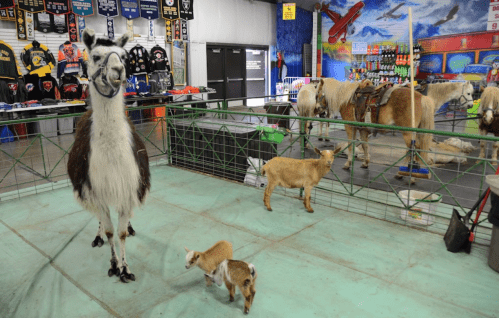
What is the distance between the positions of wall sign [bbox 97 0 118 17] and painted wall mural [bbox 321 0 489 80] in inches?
385

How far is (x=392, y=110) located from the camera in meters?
6.14

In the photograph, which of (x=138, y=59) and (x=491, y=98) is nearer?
(x=491, y=98)

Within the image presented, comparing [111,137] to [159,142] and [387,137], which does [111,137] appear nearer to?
[159,142]

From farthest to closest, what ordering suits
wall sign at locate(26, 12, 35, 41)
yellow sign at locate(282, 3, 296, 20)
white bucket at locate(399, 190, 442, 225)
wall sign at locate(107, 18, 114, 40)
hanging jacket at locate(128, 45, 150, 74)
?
1. yellow sign at locate(282, 3, 296, 20)
2. hanging jacket at locate(128, 45, 150, 74)
3. wall sign at locate(107, 18, 114, 40)
4. wall sign at locate(26, 12, 35, 41)
5. white bucket at locate(399, 190, 442, 225)

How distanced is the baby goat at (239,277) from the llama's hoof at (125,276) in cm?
84

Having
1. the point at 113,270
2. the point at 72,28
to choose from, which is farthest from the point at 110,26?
the point at 113,270

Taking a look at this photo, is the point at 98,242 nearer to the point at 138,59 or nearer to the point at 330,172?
the point at 330,172

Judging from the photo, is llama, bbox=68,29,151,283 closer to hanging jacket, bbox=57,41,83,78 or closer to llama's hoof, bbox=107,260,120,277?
llama's hoof, bbox=107,260,120,277

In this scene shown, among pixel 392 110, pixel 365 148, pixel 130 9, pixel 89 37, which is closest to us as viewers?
pixel 89 37

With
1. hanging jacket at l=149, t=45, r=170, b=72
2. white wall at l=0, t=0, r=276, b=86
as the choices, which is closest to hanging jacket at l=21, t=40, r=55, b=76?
white wall at l=0, t=0, r=276, b=86

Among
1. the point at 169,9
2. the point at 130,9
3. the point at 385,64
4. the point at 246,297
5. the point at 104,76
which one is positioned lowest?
the point at 246,297

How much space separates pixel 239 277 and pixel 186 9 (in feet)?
42.4

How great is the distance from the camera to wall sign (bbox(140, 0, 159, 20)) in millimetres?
12562

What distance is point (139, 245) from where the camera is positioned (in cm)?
379
